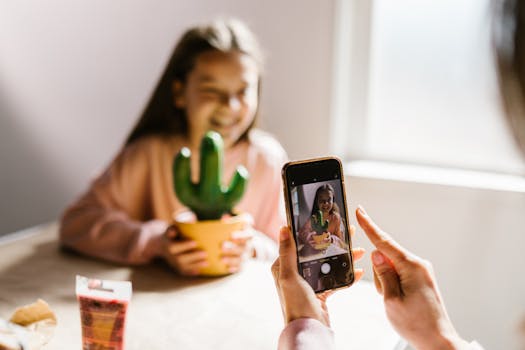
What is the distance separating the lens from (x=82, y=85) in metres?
1.43

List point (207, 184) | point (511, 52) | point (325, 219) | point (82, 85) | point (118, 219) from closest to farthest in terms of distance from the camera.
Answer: point (511, 52)
point (325, 219)
point (207, 184)
point (118, 219)
point (82, 85)

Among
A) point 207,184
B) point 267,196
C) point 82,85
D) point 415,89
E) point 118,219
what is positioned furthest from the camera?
point 82,85

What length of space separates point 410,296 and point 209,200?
0.32m

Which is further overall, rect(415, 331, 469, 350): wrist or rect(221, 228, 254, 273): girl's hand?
rect(221, 228, 254, 273): girl's hand

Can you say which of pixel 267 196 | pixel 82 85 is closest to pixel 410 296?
pixel 267 196

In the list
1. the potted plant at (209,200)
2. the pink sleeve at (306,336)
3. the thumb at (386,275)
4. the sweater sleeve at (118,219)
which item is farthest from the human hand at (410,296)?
the sweater sleeve at (118,219)

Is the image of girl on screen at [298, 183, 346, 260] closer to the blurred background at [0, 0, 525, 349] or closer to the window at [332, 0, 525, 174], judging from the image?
the blurred background at [0, 0, 525, 349]

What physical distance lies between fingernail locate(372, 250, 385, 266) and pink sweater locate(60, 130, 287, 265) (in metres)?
0.36

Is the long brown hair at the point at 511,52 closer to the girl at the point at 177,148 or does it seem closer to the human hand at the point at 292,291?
the human hand at the point at 292,291

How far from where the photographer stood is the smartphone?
2.16ft

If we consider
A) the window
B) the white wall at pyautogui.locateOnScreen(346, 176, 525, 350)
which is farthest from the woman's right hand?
the window

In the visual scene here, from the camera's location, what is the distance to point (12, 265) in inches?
35.3

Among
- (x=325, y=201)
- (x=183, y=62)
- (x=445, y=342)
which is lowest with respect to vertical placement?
(x=445, y=342)

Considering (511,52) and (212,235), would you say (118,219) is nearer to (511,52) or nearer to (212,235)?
(212,235)
